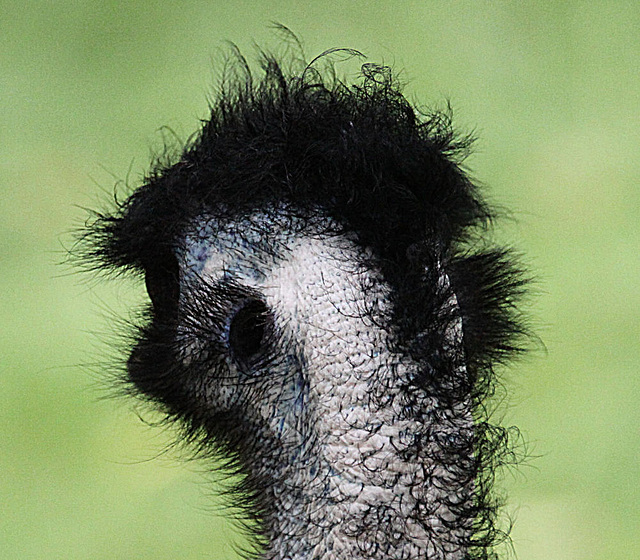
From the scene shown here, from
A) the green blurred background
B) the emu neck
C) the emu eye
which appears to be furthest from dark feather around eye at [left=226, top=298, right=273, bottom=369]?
the green blurred background

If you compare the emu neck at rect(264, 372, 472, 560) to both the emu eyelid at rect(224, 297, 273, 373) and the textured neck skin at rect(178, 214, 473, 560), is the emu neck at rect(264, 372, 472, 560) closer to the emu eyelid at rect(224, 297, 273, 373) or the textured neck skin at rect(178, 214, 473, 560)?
the textured neck skin at rect(178, 214, 473, 560)

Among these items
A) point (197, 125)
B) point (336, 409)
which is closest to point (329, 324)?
point (336, 409)

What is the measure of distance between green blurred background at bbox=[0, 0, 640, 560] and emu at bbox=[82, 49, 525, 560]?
1644 millimetres

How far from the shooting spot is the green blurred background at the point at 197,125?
3232 millimetres

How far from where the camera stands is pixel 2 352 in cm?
378

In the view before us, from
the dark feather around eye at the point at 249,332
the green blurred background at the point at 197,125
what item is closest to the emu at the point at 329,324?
the dark feather around eye at the point at 249,332

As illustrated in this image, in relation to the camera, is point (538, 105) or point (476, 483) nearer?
point (476, 483)

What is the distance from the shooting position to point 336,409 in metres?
1.27

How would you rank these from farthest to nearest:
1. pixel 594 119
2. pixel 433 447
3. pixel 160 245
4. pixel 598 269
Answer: pixel 594 119
pixel 598 269
pixel 160 245
pixel 433 447

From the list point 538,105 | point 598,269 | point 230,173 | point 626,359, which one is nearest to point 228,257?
point 230,173

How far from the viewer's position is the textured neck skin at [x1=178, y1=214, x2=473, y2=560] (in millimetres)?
1257

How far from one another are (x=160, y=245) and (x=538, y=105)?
3.22 meters

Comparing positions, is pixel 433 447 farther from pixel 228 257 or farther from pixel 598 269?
pixel 598 269

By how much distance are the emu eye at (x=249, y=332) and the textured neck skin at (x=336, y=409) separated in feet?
0.04
